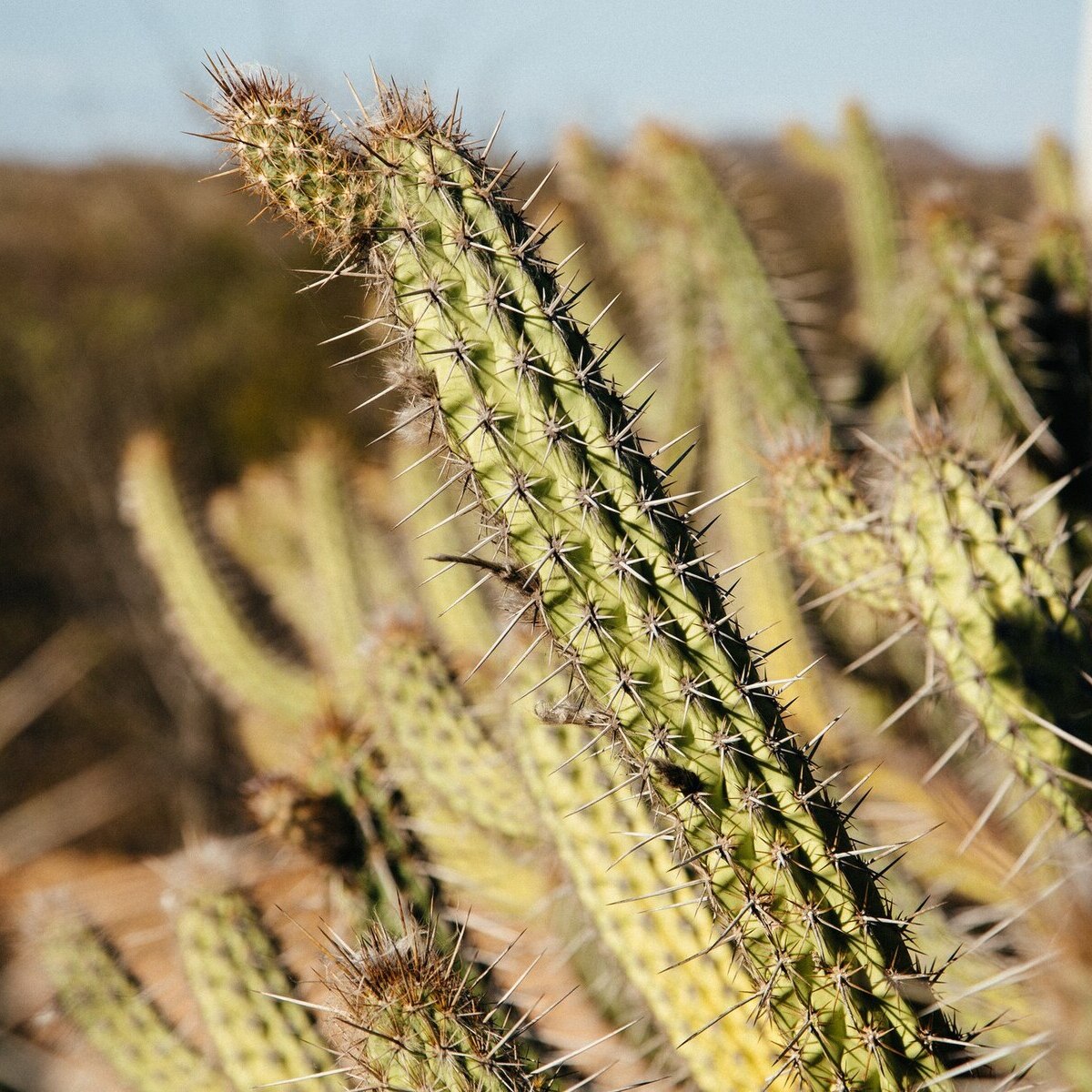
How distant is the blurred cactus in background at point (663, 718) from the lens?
1.15 meters

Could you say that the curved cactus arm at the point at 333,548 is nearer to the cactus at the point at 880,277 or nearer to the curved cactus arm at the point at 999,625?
the cactus at the point at 880,277

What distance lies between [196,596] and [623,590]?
3.49 meters

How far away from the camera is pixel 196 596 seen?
423cm

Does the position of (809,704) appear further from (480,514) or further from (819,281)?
(819,281)

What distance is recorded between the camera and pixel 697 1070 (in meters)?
1.51

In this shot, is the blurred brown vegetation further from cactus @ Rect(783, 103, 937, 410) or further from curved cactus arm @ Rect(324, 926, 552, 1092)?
curved cactus arm @ Rect(324, 926, 552, 1092)

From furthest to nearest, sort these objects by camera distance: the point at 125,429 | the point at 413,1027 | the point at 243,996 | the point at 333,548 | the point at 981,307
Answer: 1. the point at 125,429
2. the point at 333,548
3. the point at 981,307
4. the point at 243,996
5. the point at 413,1027

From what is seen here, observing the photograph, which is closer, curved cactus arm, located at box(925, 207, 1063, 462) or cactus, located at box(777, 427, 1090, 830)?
cactus, located at box(777, 427, 1090, 830)

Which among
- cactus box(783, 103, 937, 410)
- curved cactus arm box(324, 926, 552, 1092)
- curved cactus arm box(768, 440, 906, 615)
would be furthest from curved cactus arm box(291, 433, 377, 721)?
curved cactus arm box(324, 926, 552, 1092)

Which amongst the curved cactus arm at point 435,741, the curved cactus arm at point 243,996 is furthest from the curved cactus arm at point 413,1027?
the curved cactus arm at point 435,741

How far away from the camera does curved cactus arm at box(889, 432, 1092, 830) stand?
1.63 meters

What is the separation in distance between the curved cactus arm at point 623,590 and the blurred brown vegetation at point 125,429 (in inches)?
94.2

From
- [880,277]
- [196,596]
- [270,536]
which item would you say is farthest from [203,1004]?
[880,277]

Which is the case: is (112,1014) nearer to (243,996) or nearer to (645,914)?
(243,996)
